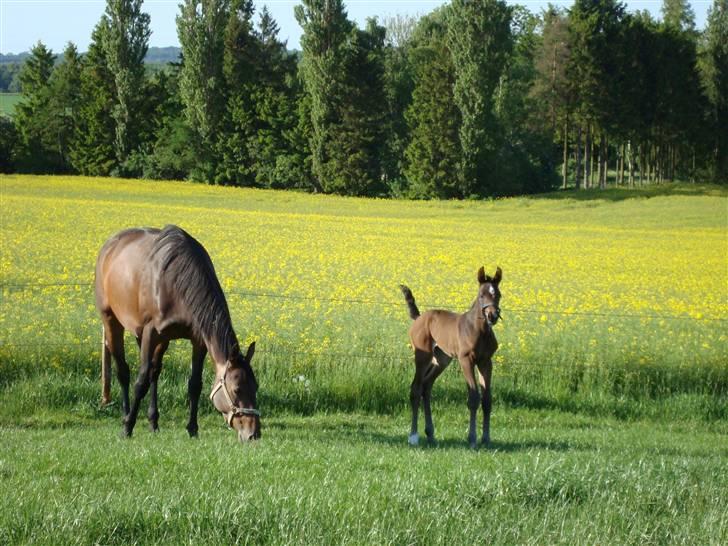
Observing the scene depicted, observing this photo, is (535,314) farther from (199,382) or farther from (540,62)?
(540,62)

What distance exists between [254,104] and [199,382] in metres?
62.9

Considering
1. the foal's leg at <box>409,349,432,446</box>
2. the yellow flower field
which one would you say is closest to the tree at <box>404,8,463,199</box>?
the yellow flower field

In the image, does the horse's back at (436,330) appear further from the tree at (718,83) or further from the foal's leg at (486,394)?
the tree at (718,83)

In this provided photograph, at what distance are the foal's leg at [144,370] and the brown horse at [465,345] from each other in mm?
3139

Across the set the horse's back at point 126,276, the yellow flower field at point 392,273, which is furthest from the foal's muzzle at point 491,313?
the yellow flower field at point 392,273

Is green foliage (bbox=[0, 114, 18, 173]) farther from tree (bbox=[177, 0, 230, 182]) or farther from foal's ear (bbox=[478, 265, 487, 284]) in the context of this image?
foal's ear (bbox=[478, 265, 487, 284])

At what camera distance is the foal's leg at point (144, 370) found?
408 inches

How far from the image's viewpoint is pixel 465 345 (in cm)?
1040

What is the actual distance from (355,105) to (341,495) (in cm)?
6388

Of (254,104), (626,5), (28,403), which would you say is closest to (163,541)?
(28,403)

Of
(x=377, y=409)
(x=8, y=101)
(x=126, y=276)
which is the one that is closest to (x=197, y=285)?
(x=126, y=276)

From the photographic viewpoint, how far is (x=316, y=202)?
57.8 m

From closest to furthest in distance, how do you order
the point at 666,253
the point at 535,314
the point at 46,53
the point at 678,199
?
the point at 535,314 < the point at 666,253 < the point at 678,199 < the point at 46,53

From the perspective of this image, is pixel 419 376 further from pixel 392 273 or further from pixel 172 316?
pixel 392 273
